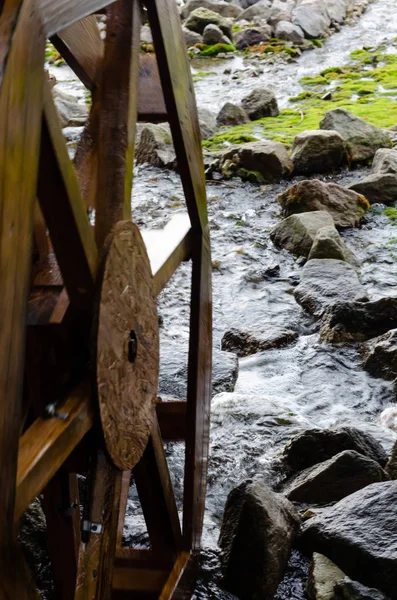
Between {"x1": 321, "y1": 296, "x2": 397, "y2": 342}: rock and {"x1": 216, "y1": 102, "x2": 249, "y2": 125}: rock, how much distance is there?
931 cm

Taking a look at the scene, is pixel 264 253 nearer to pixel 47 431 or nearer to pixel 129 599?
pixel 129 599

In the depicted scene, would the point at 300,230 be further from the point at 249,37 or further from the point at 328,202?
the point at 249,37

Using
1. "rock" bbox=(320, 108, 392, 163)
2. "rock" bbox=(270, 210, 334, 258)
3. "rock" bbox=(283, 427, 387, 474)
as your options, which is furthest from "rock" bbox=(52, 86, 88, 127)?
"rock" bbox=(283, 427, 387, 474)

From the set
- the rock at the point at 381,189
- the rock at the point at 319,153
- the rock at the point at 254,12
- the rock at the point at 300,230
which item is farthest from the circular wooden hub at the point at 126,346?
the rock at the point at 254,12

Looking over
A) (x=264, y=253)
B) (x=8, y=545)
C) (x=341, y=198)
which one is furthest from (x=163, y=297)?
(x=8, y=545)

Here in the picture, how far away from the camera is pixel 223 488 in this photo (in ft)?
17.1

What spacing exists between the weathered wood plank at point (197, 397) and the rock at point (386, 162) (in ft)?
28.5

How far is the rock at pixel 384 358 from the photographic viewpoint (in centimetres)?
695

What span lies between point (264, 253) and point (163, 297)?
1.83m

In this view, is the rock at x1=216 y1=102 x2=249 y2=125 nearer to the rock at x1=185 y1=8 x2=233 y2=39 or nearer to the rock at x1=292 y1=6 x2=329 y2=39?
the rock at x1=185 y1=8 x2=233 y2=39

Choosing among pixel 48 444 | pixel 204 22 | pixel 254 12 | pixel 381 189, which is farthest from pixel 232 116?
pixel 48 444

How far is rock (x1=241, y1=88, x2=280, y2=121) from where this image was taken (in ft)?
55.0

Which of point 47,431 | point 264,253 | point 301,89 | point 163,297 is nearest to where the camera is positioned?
point 47,431

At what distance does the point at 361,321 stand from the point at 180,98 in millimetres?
4826
